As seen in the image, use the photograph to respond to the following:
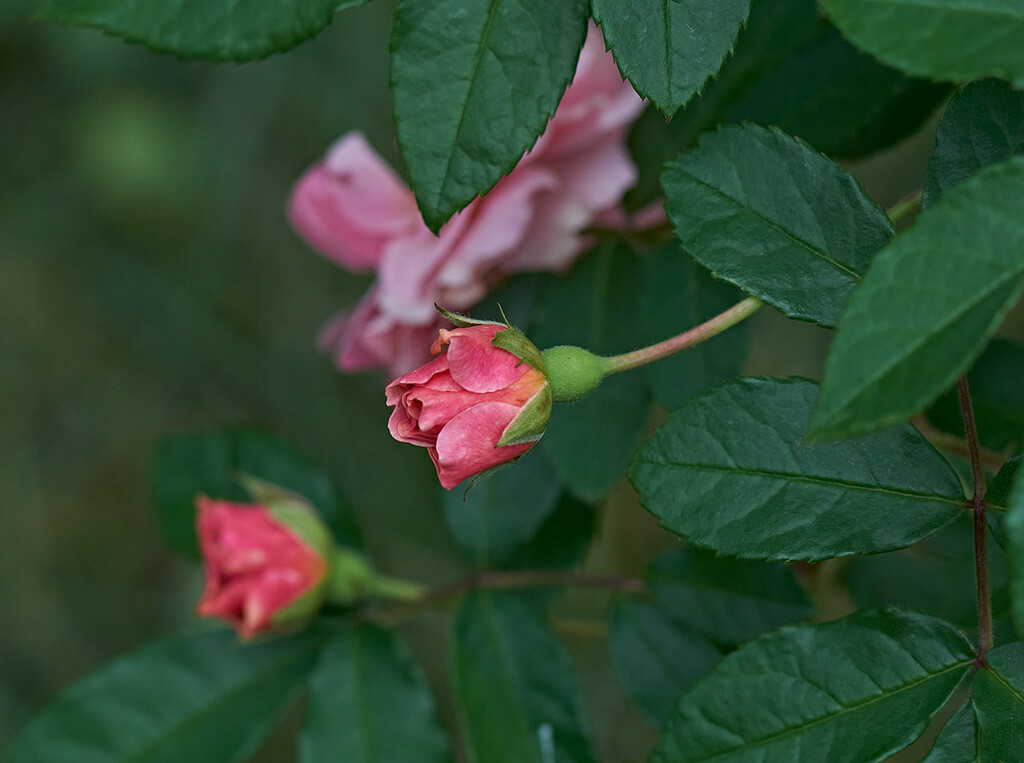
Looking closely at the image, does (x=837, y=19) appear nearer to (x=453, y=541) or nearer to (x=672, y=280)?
(x=672, y=280)

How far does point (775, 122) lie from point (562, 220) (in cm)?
16

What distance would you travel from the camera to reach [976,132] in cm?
41

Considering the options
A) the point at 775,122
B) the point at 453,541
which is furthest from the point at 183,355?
the point at 775,122

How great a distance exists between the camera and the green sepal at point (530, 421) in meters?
0.45

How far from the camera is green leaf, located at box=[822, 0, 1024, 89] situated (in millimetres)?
338

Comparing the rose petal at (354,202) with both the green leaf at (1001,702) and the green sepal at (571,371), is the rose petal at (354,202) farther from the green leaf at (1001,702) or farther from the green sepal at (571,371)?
the green leaf at (1001,702)

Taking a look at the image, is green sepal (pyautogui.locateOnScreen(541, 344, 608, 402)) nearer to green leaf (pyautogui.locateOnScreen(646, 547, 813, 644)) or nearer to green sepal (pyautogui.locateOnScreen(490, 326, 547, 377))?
green sepal (pyautogui.locateOnScreen(490, 326, 547, 377))

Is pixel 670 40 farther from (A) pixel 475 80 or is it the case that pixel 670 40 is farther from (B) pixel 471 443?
(B) pixel 471 443

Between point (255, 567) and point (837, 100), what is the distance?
0.55m

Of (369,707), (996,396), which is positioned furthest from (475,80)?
(369,707)

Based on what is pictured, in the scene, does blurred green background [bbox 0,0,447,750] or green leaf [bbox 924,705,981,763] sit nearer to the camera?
green leaf [bbox 924,705,981,763]

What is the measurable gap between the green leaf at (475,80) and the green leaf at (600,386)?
245 mm

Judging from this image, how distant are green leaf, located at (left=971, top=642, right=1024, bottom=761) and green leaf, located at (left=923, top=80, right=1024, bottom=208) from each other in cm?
22

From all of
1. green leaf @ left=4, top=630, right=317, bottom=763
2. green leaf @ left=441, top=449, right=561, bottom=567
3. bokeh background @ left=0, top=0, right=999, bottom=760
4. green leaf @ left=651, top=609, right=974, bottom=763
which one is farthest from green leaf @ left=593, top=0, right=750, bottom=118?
bokeh background @ left=0, top=0, right=999, bottom=760
